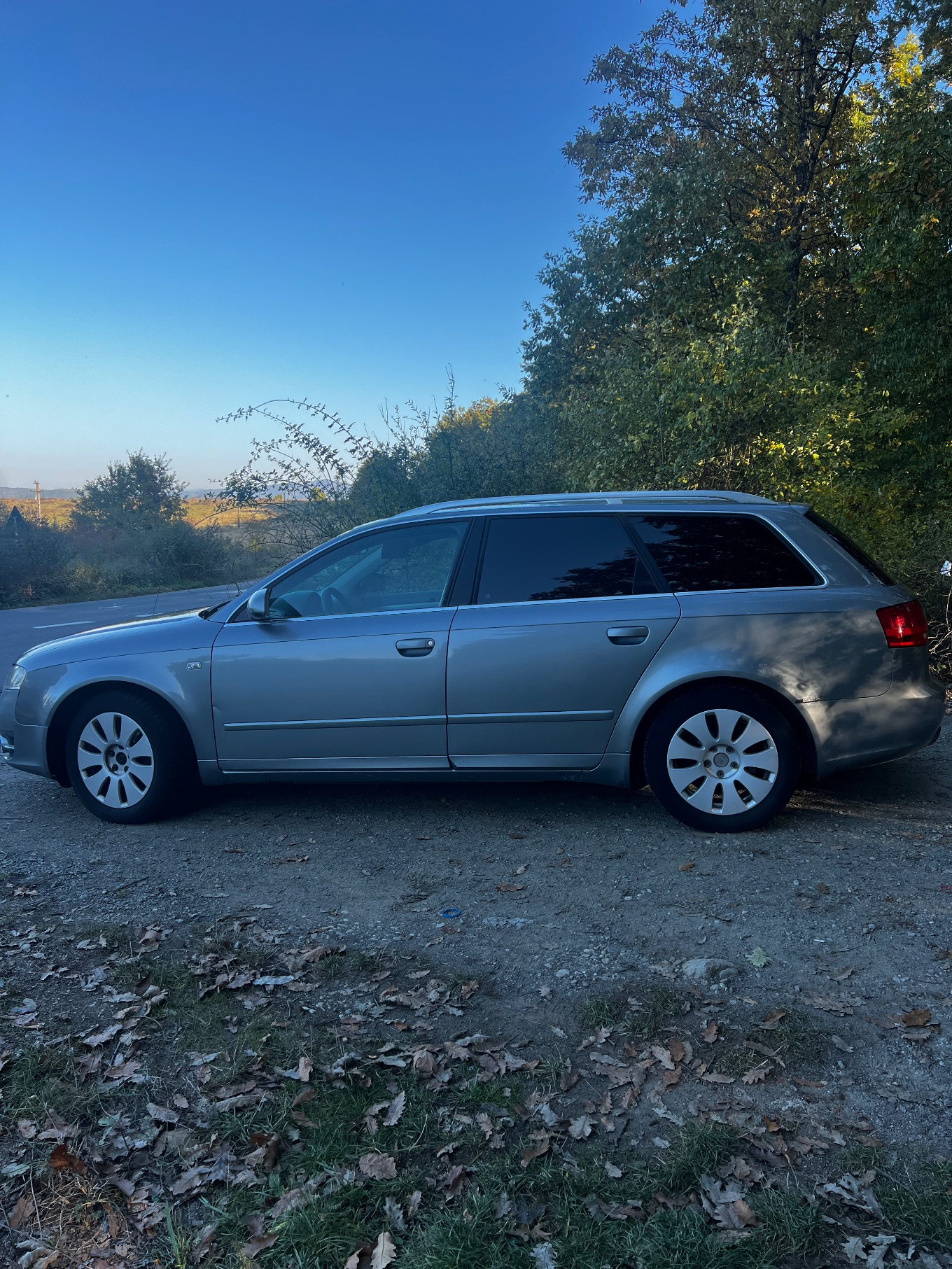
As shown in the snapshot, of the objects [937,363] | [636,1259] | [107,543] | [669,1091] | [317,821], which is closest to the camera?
[636,1259]

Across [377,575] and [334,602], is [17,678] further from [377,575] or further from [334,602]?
[377,575]

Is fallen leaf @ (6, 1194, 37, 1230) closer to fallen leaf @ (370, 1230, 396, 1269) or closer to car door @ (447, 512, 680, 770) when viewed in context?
fallen leaf @ (370, 1230, 396, 1269)

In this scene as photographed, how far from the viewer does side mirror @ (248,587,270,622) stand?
5.28 meters

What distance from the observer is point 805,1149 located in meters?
2.53

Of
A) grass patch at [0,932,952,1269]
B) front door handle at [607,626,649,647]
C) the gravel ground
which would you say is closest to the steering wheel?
the gravel ground

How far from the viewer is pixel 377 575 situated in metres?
5.47

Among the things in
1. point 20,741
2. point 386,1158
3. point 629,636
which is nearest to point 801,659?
point 629,636

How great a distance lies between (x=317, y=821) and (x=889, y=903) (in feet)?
10.4

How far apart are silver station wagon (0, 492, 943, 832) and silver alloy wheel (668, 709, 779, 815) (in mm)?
10

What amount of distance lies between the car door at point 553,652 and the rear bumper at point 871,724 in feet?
3.17

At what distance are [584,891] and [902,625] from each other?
7.39 feet

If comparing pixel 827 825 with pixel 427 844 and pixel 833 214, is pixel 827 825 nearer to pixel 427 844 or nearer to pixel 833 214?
pixel 427 844

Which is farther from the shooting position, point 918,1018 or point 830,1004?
point 830,1004

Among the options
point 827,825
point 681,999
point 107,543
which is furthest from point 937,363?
point 107,543
